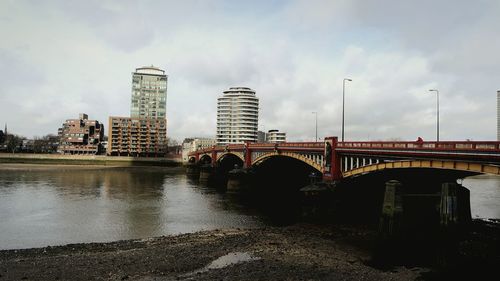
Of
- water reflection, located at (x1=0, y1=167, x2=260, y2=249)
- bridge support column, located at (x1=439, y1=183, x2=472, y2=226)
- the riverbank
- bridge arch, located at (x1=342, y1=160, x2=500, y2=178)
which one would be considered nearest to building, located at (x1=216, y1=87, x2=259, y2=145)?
the riverbank

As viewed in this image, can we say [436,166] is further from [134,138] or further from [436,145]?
[134,138]

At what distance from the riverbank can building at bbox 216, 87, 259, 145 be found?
59338 mm

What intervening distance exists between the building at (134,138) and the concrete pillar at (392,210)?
140 metres

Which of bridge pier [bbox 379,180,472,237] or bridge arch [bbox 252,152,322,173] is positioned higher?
bridge arch [bbox 252,152,322,173]

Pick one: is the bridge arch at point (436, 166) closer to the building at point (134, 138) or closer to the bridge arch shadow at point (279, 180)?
the bridge arch shadow at point (279, 180)

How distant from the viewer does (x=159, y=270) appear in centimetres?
1698

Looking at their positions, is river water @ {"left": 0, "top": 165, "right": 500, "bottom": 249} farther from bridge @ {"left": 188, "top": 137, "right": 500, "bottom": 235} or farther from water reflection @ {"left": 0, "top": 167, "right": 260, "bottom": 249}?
bridge @ {"left": 188, "top": 137, "right": 500, "bottom": 235}

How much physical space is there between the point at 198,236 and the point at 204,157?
74249 mm

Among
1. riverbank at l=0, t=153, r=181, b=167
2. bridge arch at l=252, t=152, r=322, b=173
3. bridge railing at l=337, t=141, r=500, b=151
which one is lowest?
riverbank at l=0, t=153, r=181, b=167

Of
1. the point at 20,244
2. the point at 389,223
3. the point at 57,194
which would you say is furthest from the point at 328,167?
the point at 57,194

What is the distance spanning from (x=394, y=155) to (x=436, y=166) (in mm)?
3803

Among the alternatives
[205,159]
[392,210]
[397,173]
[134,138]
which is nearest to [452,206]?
[392,210]

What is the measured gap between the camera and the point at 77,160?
124 meters

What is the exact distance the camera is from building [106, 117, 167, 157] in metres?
153
